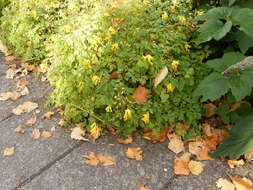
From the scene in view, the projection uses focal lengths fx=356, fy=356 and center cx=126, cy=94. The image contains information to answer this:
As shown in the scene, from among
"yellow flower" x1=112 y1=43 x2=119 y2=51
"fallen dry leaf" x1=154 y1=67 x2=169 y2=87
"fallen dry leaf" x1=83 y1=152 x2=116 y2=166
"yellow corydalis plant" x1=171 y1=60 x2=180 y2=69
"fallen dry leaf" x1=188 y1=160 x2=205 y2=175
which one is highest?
"yellow flower" x1=112 y1=43 x2=119 y2=51

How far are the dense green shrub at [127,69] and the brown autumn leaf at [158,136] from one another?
9 cm

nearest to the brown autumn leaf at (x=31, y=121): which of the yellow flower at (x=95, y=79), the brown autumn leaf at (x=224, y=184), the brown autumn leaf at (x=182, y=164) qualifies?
the yellow flower at (x=95, y=79)

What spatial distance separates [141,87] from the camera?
285 cm

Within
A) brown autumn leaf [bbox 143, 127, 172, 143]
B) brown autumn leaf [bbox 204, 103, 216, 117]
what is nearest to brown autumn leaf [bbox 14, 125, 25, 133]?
brown autumn leaf [bbox 143, 127, 172, 143]

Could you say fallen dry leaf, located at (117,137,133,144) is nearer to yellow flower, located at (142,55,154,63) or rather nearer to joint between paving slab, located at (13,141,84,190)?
joint between paving slab, located at (13,141,84,190)

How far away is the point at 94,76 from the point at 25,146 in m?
0.83

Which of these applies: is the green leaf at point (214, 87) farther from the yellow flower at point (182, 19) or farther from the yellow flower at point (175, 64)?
the yellow flower at point (182, 19)

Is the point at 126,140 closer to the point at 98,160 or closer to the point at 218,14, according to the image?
the point at 98,160

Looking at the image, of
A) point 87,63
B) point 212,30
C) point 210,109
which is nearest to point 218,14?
point 212,30

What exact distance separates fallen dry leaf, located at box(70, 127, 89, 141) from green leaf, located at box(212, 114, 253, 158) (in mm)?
1075

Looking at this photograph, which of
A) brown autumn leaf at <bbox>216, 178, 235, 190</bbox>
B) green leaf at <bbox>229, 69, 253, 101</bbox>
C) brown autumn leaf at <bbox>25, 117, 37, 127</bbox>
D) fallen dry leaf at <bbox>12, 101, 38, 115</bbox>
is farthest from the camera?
fallen dry leaf at <bbox>12, 101, 38, 115</bbox>

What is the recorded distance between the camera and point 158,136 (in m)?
2.91

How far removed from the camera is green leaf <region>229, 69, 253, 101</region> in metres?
2.46

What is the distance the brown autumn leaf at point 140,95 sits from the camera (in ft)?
9.17
